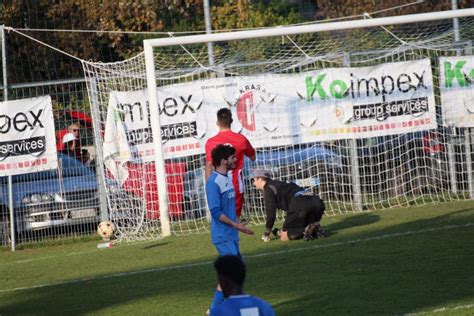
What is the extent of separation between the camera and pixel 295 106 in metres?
18.9

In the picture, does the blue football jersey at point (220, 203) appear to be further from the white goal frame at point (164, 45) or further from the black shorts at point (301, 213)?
the white goal frame at point (164, 45)

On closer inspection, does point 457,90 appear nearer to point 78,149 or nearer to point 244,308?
Result: point 78,149

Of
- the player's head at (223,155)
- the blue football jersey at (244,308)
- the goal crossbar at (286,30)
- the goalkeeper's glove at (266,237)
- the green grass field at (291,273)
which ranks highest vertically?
the goal crossbar at (286,30)

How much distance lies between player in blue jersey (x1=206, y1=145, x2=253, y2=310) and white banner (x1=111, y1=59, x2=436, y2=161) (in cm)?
825

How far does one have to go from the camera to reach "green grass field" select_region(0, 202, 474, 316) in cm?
1039

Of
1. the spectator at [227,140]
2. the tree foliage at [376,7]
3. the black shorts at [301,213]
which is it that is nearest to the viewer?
the spectator at [227,140]

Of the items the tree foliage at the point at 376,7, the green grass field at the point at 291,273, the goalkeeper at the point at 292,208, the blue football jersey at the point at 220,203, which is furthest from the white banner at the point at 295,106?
the blue football jersey at the point at 220,203

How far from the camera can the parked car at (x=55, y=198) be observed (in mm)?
18438

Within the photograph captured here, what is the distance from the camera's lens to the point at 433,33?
21.4 meters

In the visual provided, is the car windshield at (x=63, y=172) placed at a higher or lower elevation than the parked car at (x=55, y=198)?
higher

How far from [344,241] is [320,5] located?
48.5ft

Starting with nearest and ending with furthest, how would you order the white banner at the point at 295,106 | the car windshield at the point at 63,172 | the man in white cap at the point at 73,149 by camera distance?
the white banner at the point at 295,106 < the car windshield at the point at 63,172 < the man in white cap at the point at 73,149

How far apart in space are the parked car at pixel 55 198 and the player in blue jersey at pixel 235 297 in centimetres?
1257

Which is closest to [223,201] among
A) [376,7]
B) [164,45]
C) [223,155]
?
[223,155]
